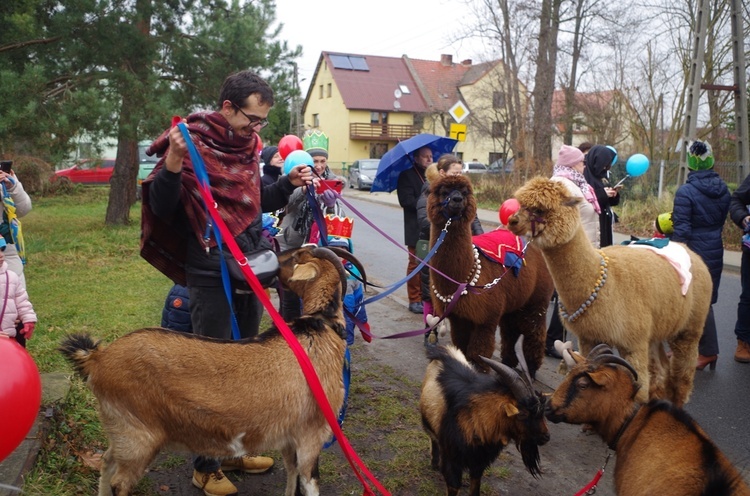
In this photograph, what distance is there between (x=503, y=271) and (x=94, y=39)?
10.4 m

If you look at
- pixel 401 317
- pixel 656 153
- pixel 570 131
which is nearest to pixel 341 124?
pixel 570 131

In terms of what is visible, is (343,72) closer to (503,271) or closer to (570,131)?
(570,131)

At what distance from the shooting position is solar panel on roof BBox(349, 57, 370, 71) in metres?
53.1

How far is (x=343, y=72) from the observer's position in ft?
171

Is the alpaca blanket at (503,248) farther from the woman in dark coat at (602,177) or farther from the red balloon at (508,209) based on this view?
the woman in dark coat at (602,177)

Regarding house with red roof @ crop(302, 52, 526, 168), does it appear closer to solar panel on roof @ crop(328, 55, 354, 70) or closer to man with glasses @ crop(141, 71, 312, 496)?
solar panel on roof @ crop(328, 55, 354, 70)

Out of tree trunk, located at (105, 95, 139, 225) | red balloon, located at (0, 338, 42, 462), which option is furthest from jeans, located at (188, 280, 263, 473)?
tree trunk, located at (105, 95, 139, 225)

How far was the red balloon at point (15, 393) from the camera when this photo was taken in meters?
2.16

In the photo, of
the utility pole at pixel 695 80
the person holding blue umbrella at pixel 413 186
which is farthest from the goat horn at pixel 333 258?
the utility pole at pixel 695 80

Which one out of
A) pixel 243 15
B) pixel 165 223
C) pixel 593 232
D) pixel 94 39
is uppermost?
pixel 243 15

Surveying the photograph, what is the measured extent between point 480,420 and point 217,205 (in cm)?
186

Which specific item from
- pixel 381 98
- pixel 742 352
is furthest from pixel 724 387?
pixel 381 98

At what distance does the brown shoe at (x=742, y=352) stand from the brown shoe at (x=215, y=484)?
5437 mm

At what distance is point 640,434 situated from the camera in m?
2.99
